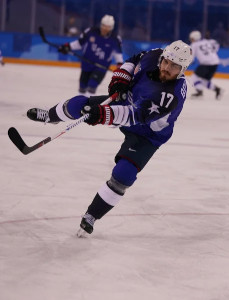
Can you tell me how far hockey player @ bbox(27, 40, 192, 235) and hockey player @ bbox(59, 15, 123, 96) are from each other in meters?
6.27

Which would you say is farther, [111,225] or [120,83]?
[111,225]

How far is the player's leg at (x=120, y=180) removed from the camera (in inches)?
133

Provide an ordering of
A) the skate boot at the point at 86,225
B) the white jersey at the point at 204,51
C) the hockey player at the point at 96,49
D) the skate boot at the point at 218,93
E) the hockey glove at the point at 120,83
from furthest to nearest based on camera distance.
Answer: the white jersey at the point at 204,51, the skate boot at the point at 218,93, the hockey player at the point at 96,49, the hockey glove at the point at 120,83, the skate boot at the point at 86,225

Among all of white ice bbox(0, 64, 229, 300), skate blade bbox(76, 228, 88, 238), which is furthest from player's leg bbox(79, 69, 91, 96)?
skate blade bbox(76, 228, 88, 238)

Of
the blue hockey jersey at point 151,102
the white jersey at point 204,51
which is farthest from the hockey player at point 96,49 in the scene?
the blue hockey jersey at point 151,102

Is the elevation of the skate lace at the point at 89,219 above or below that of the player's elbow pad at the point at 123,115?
below

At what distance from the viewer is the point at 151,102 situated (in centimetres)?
331

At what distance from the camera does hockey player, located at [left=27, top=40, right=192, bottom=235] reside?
Answer: 3.26 metres

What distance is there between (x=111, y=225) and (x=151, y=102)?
0.76 metres

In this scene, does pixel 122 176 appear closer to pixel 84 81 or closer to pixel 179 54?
pixel 179 54

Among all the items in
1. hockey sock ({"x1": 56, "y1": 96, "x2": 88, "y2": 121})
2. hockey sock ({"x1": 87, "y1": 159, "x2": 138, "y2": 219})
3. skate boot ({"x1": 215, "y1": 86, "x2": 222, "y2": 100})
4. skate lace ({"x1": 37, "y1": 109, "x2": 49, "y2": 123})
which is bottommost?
skate boot ({"x1": 215, "y1": 86, "x2": 222, "y2": 100})

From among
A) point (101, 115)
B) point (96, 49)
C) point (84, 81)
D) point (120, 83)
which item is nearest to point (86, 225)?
point (101, 115)

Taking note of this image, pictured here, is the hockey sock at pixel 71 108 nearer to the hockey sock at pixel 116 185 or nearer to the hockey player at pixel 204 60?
the hockey sock at pixel 116 185

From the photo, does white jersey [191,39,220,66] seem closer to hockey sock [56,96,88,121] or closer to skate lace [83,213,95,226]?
hockey sock [56,96,88,121]
